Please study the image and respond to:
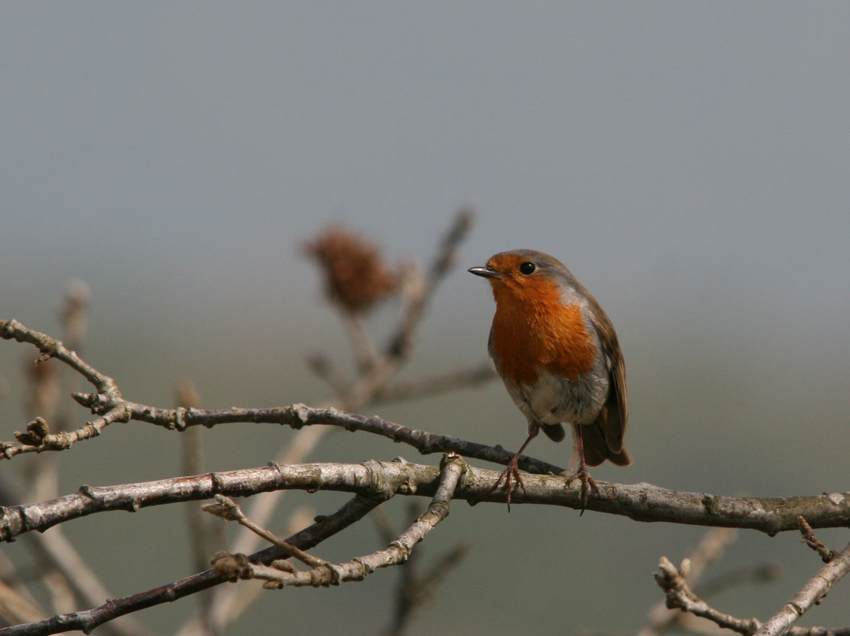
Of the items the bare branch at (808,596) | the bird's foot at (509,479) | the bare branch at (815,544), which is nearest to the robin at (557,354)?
the bird's foot at (509,479)

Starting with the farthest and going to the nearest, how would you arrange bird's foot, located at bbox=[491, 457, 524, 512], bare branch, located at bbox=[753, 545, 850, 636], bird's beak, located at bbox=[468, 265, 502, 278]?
bird's beak, located at bbox=[468, 265, 502, 278] < bird's foot, located at bbox=[491, 457, 524, 512] < bare branch, located at bbox=[753, 545, 850, 636]

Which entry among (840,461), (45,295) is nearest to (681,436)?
(840,461)

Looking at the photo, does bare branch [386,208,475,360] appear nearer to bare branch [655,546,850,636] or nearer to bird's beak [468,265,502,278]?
bird's beak [468,265,502,278]

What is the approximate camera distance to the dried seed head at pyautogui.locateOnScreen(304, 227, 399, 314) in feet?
20.9

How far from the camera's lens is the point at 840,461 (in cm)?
10600

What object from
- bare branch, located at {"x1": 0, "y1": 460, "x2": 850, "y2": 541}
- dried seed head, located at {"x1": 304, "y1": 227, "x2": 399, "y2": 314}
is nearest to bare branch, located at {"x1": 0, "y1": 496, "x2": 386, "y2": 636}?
bare branch, located at {"x1": 0, "y1": 460, "x2": 850, "y2": 541}

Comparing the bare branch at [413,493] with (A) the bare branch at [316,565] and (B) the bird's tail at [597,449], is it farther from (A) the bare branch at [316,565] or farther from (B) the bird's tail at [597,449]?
(B) the bird's tail at [597,449]

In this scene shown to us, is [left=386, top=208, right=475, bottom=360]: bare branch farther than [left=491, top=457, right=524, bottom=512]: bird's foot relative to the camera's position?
Yes

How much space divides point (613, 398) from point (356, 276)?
2.19 m

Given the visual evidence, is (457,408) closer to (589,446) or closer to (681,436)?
(681,436)

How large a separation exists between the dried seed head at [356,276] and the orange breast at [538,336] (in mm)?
1465

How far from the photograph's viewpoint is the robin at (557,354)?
15.8 ft

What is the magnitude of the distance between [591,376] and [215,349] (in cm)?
19074

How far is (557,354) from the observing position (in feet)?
15.8
